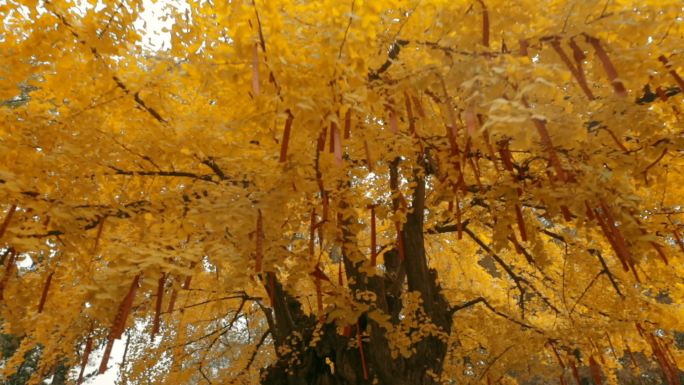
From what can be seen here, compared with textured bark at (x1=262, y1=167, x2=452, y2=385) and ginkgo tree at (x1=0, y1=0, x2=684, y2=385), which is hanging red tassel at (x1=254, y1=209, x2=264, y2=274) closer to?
ginkgo tree at (x1=0, y1=0, x2=684, y2=385)

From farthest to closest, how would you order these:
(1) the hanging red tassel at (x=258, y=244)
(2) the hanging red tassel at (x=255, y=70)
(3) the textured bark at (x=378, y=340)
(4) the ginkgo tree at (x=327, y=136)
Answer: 1. (3) the textured bark at (x=378, y=340)
2. (1) the hanging red tassel at (x=258, y=244)
3. (4) the ginkgo tree at (x=327, y=136)
4. (2) the hanging red tassel at (x=255, y=70)

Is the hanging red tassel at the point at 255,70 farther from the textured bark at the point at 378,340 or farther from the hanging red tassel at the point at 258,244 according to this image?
the textured bark at the point at 378,340

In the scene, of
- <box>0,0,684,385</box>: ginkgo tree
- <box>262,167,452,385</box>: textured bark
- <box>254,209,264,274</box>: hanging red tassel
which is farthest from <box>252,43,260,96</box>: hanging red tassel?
<box>262,167,452,385</box>: textured bark

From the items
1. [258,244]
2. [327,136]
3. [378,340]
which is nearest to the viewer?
[258,244]

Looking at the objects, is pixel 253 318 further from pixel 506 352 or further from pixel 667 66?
pixel 667 66

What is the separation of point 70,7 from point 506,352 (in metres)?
6.10

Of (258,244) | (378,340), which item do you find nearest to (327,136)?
(258,244)

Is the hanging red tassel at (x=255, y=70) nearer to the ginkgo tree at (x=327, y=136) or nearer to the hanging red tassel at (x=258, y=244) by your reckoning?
the ginkgo tree at (x=327, y=136)

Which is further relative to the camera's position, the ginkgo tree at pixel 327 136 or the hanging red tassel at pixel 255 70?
the ginkgo tree at pixel 327 136

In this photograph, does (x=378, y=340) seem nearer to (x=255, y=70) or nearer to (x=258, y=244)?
(x=258, y=244)

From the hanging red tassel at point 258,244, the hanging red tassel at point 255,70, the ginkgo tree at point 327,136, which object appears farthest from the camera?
the hanging red tassel at point 258,244

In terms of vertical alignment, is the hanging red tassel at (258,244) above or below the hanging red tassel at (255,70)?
below

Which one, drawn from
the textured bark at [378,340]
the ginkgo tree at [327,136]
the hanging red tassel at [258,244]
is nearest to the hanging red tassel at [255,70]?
the ginkgo tree at [327,136]

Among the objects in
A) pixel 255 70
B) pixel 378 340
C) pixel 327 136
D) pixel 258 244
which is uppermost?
pixel 327 136
